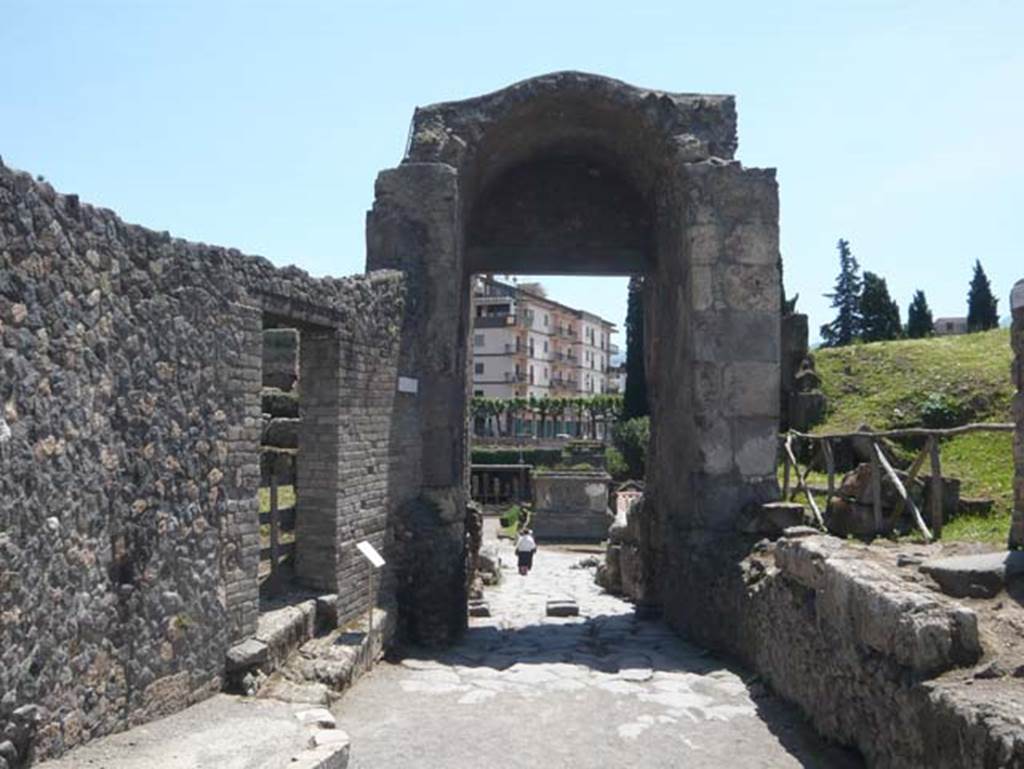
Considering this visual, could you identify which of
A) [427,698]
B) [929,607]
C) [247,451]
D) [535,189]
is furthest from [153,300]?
[535,189]

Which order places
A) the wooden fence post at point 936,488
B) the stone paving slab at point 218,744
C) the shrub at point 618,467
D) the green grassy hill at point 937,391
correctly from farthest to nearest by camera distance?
the shrub at point 618,467
the green grassy hill at point 937,391
the wooden fence post at point 936,488
the stone paving slab at point 218,744

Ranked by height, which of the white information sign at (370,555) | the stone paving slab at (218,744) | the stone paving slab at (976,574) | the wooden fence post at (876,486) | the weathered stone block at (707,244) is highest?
the weathered stone block at (707,244)

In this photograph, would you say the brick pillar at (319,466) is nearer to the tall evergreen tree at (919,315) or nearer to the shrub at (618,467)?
the shrub at (618,467)

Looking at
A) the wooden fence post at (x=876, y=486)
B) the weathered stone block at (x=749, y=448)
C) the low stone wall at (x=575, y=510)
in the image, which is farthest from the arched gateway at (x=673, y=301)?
the low stone wall at (x=575, y=510)

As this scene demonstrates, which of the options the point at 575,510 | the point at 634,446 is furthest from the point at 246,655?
the point at 634,446

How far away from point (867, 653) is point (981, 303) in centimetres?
3877

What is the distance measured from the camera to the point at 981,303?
4009 centimetres

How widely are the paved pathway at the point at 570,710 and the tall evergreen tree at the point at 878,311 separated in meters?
32.5

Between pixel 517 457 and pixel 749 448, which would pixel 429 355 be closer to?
pixel 749 448

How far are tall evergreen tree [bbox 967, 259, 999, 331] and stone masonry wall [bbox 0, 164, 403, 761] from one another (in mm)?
38186

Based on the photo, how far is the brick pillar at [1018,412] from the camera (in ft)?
21.4

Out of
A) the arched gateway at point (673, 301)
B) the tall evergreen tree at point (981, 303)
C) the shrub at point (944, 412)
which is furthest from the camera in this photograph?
the tall evergreen tree at point (981, 303)

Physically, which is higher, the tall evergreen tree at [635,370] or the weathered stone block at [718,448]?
the tall evergreen tree at [635,370]

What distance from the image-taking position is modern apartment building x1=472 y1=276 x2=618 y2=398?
66875 millimetres
